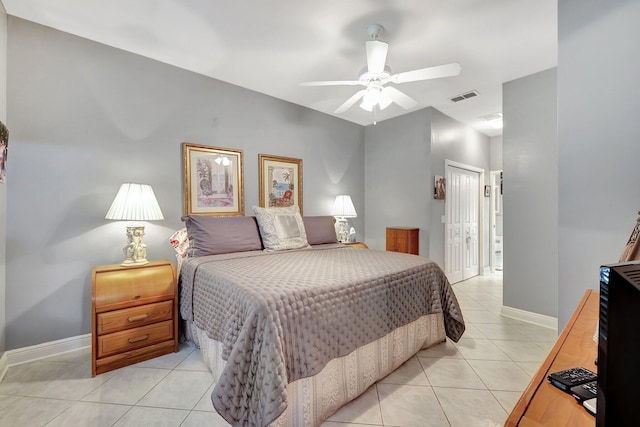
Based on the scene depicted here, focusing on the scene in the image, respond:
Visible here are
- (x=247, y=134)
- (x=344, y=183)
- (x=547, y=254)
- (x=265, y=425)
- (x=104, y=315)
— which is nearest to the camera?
(x=265, y=425)

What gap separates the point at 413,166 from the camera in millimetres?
3947

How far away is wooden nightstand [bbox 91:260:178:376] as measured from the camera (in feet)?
6.08

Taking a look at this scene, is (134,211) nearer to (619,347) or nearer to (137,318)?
(137,318)

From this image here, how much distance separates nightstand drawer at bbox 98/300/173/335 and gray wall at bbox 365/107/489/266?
3.18 m

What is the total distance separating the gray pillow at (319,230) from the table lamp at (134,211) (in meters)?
1.54

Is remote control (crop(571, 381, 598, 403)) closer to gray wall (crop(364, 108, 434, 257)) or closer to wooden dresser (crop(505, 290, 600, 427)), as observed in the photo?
wooden dresser (crop(505, 290, 600, 427))

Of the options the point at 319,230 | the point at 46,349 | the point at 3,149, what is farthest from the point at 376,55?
the point at 46,349

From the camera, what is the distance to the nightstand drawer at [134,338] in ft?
6.12

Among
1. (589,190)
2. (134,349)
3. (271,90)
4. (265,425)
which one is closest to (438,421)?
(265,425)

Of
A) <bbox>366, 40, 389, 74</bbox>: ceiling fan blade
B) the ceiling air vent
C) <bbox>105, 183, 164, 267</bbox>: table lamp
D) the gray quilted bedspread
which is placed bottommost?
the gray quilted bedspread

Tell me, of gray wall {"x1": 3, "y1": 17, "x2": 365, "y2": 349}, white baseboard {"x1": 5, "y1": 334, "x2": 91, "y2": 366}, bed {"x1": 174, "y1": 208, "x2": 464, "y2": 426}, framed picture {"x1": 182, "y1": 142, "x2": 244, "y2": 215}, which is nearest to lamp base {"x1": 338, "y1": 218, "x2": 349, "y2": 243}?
bed {"x1": 174, "y1": 208, "x2": 464, "y2": 426}

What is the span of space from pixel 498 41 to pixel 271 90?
92.2 inches

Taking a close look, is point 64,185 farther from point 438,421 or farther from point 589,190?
point 589,190

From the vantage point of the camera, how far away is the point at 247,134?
3242 mm
